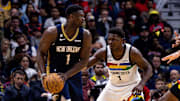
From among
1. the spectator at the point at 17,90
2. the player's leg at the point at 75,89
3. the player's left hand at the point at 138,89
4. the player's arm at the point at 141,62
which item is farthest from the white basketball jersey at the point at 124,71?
the spectator at the point at 17,90

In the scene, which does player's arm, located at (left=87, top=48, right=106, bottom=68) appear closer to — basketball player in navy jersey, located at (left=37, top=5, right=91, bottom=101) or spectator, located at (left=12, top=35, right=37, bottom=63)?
basketball player in navy jersey, located at (left=37, top=5, right=91, bottom=101)

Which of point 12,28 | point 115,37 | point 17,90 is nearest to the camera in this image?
point 115,37

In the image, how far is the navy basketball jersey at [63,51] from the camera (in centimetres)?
604

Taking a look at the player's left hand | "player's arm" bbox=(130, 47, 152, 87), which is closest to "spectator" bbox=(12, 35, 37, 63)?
"player's arm" bbox=(130, 47, 152, 87)

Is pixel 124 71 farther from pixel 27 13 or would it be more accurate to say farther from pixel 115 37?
pixel 27 13

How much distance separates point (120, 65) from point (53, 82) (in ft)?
4.15

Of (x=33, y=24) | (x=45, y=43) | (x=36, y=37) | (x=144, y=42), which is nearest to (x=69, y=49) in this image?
(x=45, y=43)

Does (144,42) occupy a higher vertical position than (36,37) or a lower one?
lower

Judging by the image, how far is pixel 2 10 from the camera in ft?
39.0

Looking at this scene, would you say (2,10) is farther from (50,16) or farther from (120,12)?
(120,12)

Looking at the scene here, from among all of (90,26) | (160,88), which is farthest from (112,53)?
(90,26)

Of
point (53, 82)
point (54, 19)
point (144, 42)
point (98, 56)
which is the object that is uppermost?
point (54, 19)

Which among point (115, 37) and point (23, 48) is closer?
point (115, 37)

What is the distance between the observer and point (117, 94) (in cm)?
623
